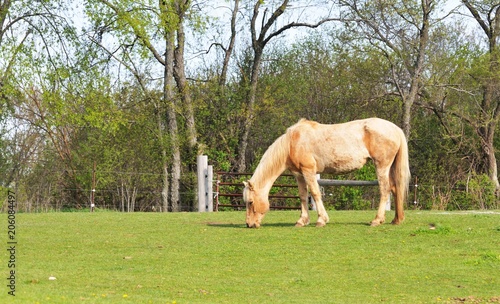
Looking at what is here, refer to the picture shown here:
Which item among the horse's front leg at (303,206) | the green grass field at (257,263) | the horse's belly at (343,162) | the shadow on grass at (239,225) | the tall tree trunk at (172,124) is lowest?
the green grass field at (257,263)

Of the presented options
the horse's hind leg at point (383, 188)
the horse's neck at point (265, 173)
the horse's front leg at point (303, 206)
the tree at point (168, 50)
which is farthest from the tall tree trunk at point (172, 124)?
the horse's hind leg at point (383, 188)

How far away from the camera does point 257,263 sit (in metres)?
10.2

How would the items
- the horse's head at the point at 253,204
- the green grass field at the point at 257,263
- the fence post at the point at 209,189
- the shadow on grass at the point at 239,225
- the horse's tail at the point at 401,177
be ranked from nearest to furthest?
the green grass field at the point at 257,263 < the horse's head at the point at 253,204 < the horse's tail at the point at 401,177 < the shadow on grass at the point at 239,225 < the fence post at the point at 209,189

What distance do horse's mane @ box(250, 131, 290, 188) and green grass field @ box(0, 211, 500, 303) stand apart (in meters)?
0.92

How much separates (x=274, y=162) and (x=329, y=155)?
100cm

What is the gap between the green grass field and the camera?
27.0 feet

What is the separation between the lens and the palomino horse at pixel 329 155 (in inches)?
554

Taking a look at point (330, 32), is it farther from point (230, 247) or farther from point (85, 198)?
point (230, 247)

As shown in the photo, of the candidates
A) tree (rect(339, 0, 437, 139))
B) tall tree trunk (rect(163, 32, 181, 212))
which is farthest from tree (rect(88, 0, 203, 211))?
tree (rect(339, 0, 437, 139))

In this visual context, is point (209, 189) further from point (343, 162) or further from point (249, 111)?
point (249, 111)

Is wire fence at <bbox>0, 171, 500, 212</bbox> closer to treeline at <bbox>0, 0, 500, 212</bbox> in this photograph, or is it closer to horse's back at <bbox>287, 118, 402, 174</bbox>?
treeline at <bbox>0, 0, 500, 212</bbox>

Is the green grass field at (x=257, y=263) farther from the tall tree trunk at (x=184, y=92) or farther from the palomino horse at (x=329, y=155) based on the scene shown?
the tall tree trunk at (x=184, y=92)

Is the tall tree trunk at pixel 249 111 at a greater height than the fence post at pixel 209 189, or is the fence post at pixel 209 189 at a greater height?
the tall tree trunk at pixel 249 111

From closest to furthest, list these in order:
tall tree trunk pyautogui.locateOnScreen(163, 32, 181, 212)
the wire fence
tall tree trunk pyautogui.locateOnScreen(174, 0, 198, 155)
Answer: the wire fence → tall tree trunk pyautogui.locateOnScreen(163, 32, 181, 212) → tall tree trunk pyautogui.locateOnScreen(174, 0, 198, 155)
